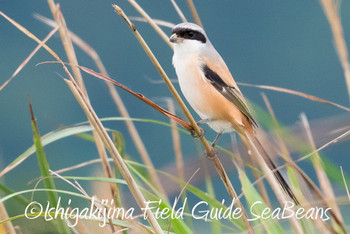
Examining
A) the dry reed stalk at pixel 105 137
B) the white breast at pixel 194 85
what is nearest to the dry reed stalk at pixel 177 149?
the white breast at pixel 194 85

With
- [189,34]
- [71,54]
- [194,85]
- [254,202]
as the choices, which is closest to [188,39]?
[189,34]

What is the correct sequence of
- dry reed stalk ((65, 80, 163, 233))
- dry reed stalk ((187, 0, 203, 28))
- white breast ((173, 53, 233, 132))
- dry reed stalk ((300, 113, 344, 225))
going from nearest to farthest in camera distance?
dry reed stalk ((65, 80, 163, 233))
dry reed stalk ((300, 113, 344, 225))
dry reed stalk ((187, 0, 203, 28))
white breast ((173, 53, 233, 132))

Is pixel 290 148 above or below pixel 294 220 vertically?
above

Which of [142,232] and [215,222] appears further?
[215,222]

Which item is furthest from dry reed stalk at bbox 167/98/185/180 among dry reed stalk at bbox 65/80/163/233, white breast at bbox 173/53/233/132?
dry reed stalk at bbox 65/80/163/233

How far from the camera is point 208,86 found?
1467 mm

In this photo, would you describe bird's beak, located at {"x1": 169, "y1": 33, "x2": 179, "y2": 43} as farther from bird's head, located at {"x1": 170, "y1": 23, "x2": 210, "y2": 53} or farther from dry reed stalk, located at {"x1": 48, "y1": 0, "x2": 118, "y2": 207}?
dry reed stalk, located at {"x1": 48, "y1": 0, "x2": 118, "y2": 207}

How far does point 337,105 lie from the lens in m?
1.13

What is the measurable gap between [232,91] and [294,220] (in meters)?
0.58

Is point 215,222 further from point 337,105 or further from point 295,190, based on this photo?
point 337,105

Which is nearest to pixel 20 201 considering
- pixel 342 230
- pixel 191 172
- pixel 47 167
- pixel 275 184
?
pixel 47 167

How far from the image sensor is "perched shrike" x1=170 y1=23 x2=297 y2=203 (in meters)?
1.43

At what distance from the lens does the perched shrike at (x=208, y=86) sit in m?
1.43

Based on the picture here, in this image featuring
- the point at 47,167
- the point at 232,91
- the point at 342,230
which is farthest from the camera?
the point at 232,91
